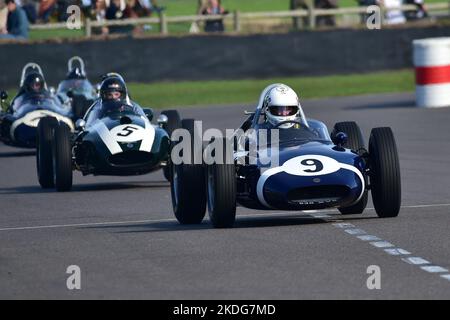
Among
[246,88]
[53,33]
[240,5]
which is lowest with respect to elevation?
[246,88]

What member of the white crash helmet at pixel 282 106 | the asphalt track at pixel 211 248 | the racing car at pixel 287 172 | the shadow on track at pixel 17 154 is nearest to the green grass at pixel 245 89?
the shadow on track at pixel 17 154

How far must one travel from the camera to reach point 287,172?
12508 millimetres

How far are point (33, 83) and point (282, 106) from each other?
972 cm

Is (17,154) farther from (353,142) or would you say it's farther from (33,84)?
(353,142)

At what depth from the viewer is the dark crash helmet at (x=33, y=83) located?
22.8 metres

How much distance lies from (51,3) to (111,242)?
2439 cm

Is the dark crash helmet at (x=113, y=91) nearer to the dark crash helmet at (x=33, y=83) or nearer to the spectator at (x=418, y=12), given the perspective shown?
the dark crash helmet at (x=33, y=83)

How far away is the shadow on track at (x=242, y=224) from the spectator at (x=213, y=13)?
2120cm

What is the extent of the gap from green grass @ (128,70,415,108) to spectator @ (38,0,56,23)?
3658mm

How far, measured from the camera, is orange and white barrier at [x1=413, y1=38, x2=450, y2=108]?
26.7 metres

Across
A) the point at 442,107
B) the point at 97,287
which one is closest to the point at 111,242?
the point at 97,287

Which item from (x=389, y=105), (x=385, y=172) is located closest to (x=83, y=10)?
(x=389, y=105)

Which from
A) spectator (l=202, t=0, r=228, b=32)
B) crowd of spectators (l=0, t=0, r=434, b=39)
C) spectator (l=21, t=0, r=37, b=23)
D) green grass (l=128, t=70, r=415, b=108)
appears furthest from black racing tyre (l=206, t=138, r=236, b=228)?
spectator (l=21, t=0, r=37, b=23)
